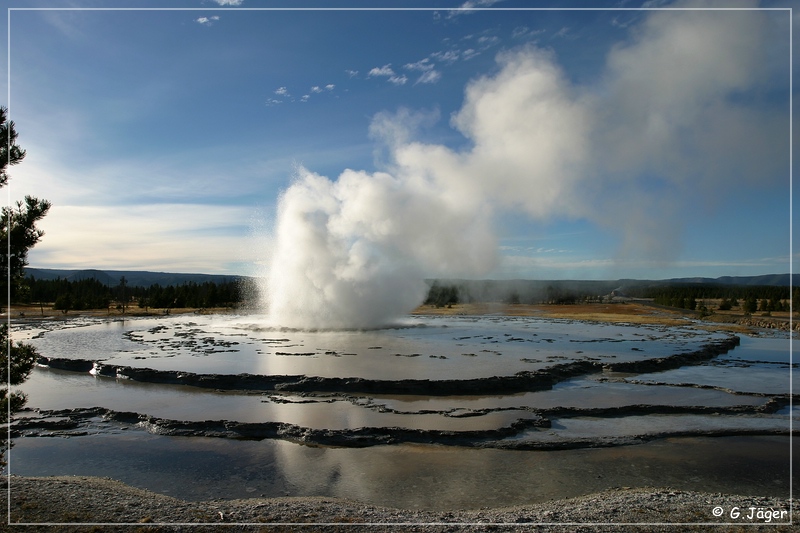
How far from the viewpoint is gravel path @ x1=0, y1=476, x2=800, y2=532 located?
22.3 feet

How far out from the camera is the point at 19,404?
6.83 meters

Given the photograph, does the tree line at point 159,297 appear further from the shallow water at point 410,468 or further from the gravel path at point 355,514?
the gravel path at point 355,514

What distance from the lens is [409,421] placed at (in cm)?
1289

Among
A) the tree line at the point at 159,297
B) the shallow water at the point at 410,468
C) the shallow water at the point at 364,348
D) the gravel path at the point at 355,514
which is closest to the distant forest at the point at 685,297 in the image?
the tree line at the point at 159,297

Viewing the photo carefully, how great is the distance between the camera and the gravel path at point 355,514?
22.3 feet

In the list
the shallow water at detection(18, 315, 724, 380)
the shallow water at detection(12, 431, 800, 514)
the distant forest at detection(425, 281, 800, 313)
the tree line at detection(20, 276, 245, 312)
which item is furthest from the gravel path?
the tree line at detection(20, 276, 245, 312)

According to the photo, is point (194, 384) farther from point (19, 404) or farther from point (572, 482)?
point (572, 482)

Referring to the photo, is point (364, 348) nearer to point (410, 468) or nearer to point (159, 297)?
point (410, 468)

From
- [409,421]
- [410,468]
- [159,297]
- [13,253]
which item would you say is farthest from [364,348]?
[159,297]

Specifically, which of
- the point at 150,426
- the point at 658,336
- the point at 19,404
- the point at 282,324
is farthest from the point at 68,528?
the point at 658,336

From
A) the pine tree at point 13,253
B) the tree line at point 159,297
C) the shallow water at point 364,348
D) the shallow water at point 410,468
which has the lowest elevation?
the shallow water at point 410,468

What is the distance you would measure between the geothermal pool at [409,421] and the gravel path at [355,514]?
2.65 feet

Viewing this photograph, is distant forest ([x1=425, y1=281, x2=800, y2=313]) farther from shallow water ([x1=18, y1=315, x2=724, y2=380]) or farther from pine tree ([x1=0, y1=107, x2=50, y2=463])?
pine tree ([x1=0, y1=107, x2=50, y2=463])

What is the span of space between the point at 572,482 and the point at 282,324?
1147 inches
